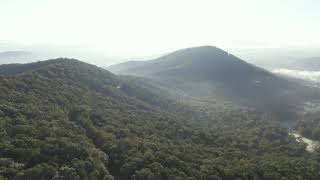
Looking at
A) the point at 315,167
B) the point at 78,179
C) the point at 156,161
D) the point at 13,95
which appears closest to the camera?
the point at 78,179

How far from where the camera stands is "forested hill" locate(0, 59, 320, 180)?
92.6 metres

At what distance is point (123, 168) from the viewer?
102562 mm

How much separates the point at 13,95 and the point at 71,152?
208 ft

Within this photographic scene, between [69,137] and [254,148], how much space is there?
274ft

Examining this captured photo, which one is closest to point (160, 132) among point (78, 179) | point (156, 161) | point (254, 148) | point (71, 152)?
point (254, 148)

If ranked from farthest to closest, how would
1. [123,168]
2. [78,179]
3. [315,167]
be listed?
[315,167], [123,168], [78,179]

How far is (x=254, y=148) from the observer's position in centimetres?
16875

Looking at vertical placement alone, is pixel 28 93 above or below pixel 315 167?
above

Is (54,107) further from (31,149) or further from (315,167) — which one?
(315,167)

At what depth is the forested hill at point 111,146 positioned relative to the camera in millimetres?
92625

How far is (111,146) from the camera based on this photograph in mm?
117438

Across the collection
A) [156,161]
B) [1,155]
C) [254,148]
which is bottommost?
[254,148]

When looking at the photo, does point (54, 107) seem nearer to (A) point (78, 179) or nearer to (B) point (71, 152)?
(B) point (71, 152)

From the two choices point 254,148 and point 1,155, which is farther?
point 254,148
